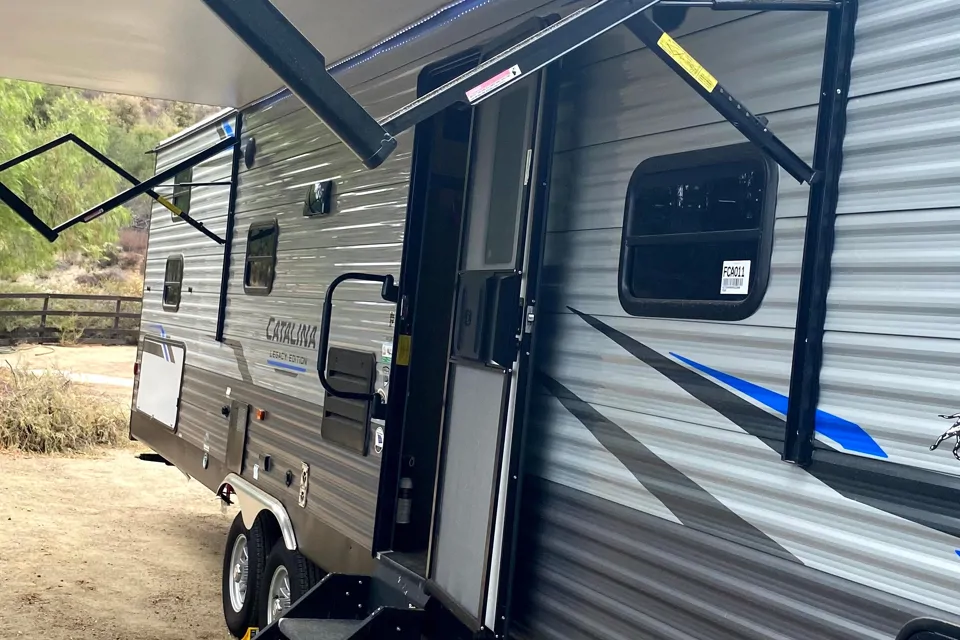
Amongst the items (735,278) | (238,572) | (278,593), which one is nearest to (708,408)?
(735,278)

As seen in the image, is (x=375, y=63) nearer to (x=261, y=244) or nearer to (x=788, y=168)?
(x=261, y=244)

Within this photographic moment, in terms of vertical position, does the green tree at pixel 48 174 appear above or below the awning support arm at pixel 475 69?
above

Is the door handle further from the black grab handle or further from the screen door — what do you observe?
the screen door

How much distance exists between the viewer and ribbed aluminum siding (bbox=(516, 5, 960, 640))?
1937 mm

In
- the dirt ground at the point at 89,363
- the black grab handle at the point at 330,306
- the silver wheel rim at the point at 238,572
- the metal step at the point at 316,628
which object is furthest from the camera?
the dirt ground at the point at 89,363

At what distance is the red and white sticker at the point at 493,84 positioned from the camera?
75.0 inches

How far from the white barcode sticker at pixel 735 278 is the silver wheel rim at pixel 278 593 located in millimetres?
3119

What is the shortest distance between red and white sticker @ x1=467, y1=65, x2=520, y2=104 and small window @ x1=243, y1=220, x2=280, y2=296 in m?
3.45

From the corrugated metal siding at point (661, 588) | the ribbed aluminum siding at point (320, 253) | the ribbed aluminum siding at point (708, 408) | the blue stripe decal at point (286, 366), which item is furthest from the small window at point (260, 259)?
the corrugated metal siding at point (661, 588)

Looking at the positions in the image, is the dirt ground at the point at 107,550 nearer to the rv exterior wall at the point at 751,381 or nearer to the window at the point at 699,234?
the rv exterior wall at the point at 751,381

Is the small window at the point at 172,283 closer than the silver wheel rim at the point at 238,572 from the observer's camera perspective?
No

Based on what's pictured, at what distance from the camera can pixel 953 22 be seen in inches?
74.8

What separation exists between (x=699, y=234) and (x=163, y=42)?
3545 millimetres

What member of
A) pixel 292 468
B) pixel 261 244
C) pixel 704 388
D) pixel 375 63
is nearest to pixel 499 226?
→ pixel 704 388
